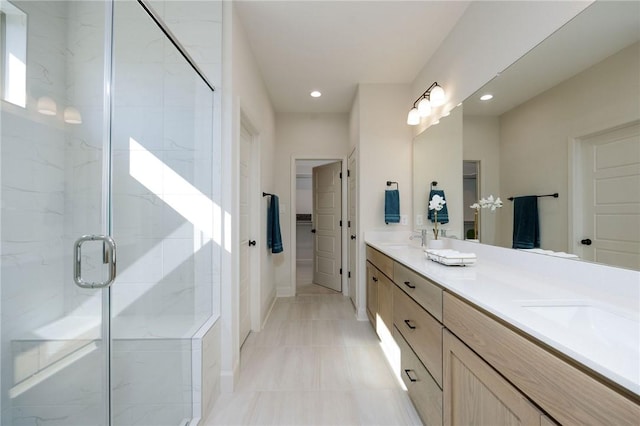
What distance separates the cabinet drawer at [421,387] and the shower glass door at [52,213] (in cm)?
152

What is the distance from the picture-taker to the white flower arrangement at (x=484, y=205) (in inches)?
64.8

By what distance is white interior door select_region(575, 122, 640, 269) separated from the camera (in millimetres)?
931

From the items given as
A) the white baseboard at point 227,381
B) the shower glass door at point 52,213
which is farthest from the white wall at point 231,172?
the shower glass door at point 52,213

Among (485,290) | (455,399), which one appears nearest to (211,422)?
(455,399)

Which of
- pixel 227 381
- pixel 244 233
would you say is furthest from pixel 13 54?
pixel 227 381

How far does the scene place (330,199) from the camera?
417cm

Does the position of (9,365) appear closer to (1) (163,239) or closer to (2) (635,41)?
(1) (163,239)

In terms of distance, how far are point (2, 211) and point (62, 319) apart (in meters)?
0.58

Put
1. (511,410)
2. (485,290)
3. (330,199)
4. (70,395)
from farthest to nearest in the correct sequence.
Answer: (330,199), (70,395), (485,290), (511,410)

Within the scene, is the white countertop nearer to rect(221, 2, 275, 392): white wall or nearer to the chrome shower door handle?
rect(221, 2, 275, 392): white wall

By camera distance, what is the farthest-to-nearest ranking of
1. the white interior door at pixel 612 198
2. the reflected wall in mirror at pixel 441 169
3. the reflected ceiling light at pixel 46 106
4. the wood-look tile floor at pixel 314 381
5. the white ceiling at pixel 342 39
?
the reflected wall in mirror at pixel 441 169, the white ceiling at pixel 342 39, the wood-look tile floor at pixel 314 381, the reflected ceiling light at pixel 46 106, the white interior door at pixel 612 198

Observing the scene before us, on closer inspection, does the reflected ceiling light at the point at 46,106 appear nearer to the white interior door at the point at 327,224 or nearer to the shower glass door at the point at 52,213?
the shower glass door at the point at 52,213

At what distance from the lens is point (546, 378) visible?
0.65 meters

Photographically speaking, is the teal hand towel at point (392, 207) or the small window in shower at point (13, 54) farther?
the teal hand towel at point (392, 207)
